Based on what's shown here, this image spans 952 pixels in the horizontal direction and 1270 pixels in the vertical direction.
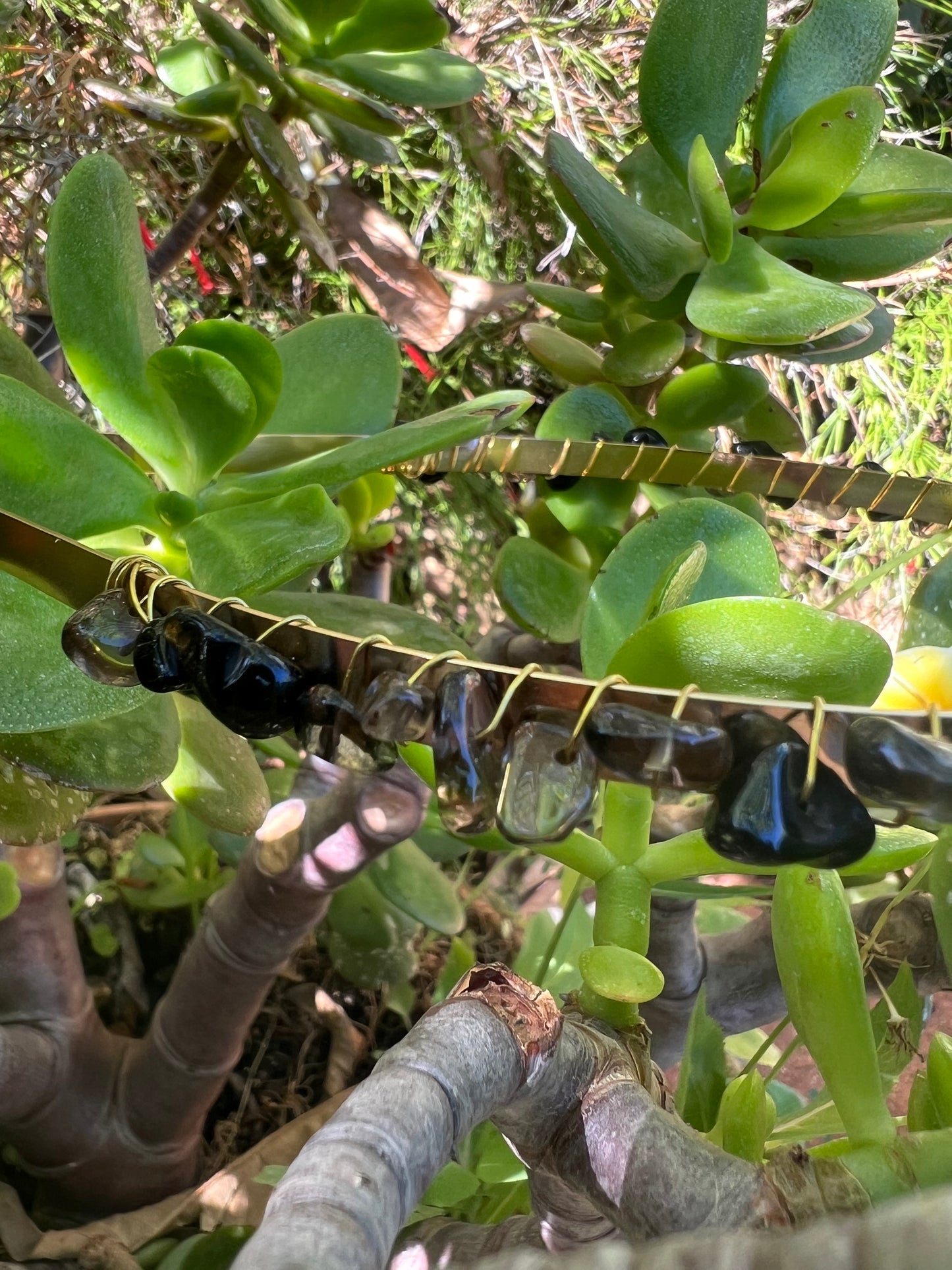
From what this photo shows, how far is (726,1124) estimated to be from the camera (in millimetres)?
361

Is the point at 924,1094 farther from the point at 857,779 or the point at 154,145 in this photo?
the point at 154,145

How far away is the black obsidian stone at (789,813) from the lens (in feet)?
0.90

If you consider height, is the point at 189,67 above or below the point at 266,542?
above

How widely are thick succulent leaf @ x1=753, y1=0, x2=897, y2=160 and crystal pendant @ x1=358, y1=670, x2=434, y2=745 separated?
1.49 feet

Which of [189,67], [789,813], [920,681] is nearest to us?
[789,813]

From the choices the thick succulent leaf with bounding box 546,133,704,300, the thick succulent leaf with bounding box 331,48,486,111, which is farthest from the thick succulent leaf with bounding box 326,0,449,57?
the thick succulent leaf with bounding box 546,133,704,300

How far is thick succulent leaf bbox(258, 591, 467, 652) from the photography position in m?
0.42

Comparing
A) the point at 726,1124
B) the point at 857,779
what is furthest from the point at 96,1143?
the point at 857,779

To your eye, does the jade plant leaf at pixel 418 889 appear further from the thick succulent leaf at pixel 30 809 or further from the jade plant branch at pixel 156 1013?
the thick succulent leaf at pixel 30 809

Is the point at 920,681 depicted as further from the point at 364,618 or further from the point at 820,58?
the point at 820,58

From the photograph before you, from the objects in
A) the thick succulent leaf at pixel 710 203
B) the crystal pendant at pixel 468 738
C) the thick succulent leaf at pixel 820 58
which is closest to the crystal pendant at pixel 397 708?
the crystal pendant at pixel 468 738

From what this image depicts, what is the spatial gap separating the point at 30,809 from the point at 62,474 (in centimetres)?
15

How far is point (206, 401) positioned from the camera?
418 millimetres

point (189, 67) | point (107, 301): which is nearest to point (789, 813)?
point (107, 301)
